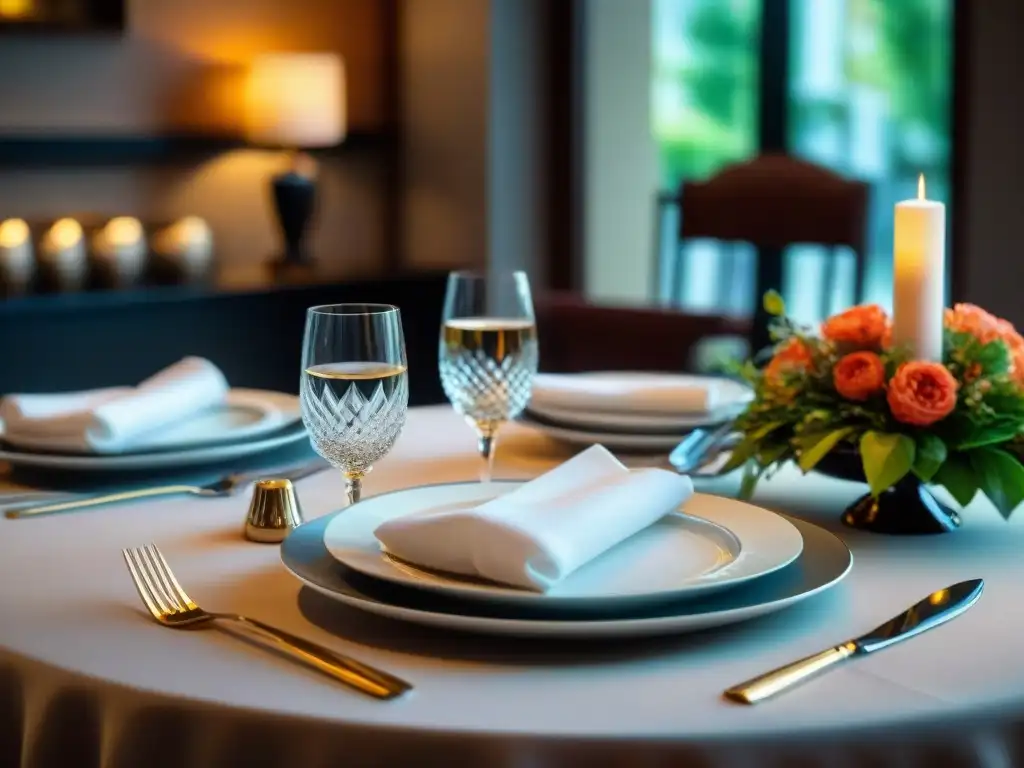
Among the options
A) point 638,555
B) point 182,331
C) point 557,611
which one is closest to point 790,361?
point 638,555

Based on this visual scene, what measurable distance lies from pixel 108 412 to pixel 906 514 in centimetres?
69

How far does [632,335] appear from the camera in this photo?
272 centimetres

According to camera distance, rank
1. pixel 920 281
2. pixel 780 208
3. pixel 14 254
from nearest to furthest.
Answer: pixel 920 281 < pixel 780 208 < pixel 14 254

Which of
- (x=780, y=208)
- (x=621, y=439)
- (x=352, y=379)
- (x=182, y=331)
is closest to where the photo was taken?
(x=352, y=379)

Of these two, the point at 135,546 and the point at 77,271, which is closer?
the point at 135,546

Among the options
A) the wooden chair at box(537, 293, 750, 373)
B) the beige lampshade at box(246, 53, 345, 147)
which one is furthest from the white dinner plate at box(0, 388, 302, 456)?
the beige lampshade at box(246, 53, 345, 147)

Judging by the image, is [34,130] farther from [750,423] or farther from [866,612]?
[866,612]

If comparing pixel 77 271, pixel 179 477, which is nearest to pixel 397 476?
pixel 179 477

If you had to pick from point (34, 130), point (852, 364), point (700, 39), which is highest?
point (700, 39)

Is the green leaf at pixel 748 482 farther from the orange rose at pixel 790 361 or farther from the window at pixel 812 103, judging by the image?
the window at pixel 812 103

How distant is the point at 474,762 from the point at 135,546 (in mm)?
455

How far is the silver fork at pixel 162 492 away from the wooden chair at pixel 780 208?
4.09 ft

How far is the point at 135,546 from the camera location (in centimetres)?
108

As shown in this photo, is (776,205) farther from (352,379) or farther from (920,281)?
(352,379)
